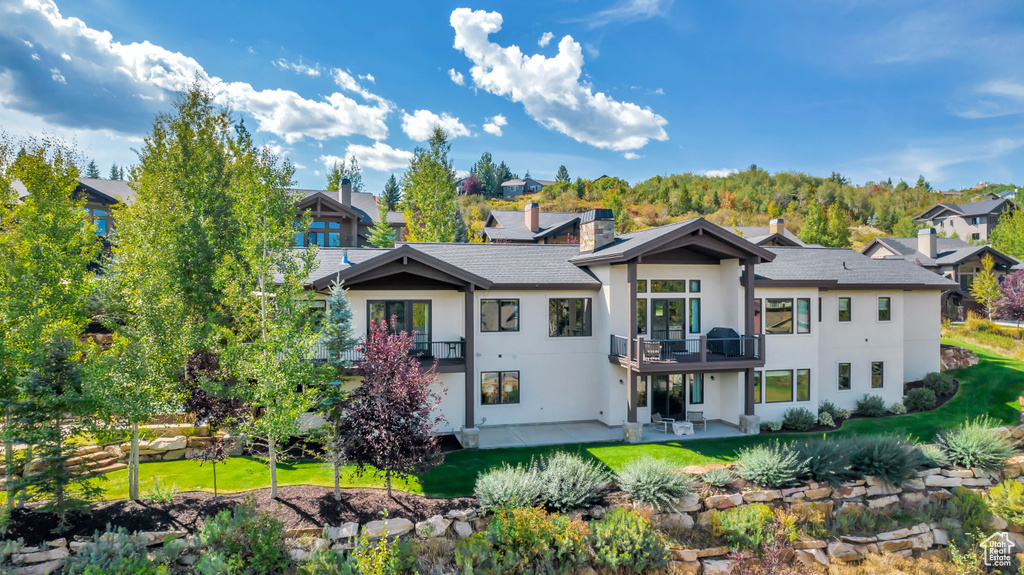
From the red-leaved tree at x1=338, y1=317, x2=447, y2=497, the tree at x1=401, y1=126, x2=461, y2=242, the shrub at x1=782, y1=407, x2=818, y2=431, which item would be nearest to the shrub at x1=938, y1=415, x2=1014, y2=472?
the shrub at x1=782, y1=407, x2=818, y2=431

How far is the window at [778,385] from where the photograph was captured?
1794cm

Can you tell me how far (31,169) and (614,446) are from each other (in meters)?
15.2

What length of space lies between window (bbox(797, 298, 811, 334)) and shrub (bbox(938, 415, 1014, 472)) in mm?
5225

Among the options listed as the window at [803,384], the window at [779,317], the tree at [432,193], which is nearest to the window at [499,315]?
the window at [779,317]

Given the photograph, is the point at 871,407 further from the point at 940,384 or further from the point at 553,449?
the point at 553,449

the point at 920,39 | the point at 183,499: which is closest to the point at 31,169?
the point at 183,499

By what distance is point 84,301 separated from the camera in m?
9.68

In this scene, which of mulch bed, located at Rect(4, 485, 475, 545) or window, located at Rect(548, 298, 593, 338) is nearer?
mulch bed, located at Rect(4, 485, 475, 545)

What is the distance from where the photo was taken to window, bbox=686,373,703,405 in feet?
58.4

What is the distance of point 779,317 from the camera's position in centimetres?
1812

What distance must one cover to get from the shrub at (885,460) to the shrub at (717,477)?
3.70 metres

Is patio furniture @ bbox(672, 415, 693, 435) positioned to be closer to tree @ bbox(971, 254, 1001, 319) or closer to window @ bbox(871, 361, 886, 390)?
window @ bbox(871, 361, 886, 390)

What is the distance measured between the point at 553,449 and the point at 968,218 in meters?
77.7

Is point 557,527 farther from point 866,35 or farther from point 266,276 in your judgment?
point 866,35
